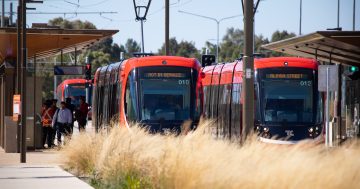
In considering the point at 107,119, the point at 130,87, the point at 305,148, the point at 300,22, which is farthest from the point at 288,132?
the point at 300,22

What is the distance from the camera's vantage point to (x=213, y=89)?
38000 millimetres

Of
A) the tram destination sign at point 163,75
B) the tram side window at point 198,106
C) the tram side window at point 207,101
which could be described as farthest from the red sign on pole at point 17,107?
the tram side window at point 207,101

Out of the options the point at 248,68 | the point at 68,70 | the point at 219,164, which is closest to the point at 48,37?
the point at 68,70

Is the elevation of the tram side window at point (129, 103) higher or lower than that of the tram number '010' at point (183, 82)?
lower

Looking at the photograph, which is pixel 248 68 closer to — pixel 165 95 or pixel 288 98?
pixel 288 98

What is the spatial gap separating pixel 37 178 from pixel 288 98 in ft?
35.5

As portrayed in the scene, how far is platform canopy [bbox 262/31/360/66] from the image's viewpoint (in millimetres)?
31125

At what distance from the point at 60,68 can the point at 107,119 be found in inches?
151

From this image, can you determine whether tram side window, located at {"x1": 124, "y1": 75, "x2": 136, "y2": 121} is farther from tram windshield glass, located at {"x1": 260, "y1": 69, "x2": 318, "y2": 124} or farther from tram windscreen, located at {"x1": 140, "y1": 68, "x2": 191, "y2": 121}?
tram windshield glass, located at {"x1": 260, "y1": 69, "x2": 318, "y2": 124}

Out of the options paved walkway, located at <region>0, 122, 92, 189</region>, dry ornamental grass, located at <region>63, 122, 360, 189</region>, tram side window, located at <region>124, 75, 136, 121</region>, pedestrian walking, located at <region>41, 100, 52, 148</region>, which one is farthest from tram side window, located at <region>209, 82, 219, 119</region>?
dry ornamental grass, located at <region>63, 122, 360, 189</region>

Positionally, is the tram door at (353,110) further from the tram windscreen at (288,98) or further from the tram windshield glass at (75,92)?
the tram windshield glass at (75,92)

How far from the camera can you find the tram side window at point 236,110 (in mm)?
32263

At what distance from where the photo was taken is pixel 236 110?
108 ft

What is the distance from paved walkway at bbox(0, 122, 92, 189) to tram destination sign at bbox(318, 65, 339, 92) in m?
7.27
